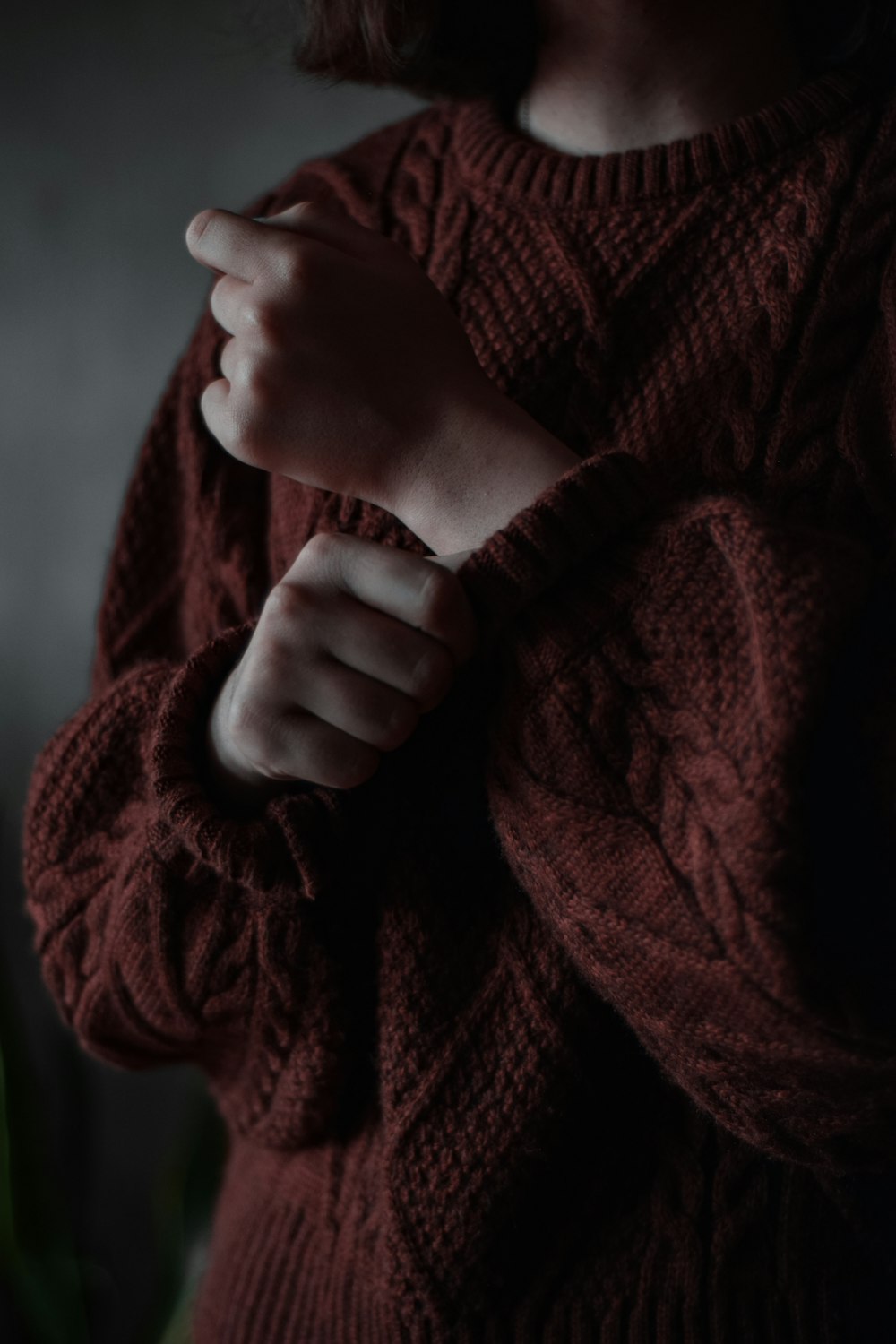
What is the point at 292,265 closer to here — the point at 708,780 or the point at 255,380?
the point at 255,380

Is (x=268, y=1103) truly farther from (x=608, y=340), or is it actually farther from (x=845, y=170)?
(x=845, y=170)

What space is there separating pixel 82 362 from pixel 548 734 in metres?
0.86

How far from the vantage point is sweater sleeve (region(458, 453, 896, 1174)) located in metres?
0.46

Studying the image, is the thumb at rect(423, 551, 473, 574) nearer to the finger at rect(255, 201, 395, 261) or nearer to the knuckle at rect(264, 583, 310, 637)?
the knuckle at rect(264, 583, 310, 637)

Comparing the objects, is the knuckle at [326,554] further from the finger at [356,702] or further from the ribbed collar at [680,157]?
the ribbed collar at [680,157]

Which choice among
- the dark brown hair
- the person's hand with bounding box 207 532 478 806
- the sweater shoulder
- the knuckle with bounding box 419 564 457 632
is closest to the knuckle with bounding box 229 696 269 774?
the person's hand with bounding box 207 532 478 806

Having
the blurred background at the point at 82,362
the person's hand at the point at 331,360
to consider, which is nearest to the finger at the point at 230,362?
the person's hand at the point at 331,360

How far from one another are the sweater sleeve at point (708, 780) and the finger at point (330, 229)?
0.19 m

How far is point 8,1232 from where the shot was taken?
102 centimetres

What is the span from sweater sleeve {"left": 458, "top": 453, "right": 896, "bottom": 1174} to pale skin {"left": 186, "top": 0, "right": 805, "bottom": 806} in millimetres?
47

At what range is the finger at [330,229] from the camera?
0.58 meters

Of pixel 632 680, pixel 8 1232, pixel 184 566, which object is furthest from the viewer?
pixel 8 1232

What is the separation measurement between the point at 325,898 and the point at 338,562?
22 centimetres

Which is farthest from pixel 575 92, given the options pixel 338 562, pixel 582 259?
pixel 338 562
